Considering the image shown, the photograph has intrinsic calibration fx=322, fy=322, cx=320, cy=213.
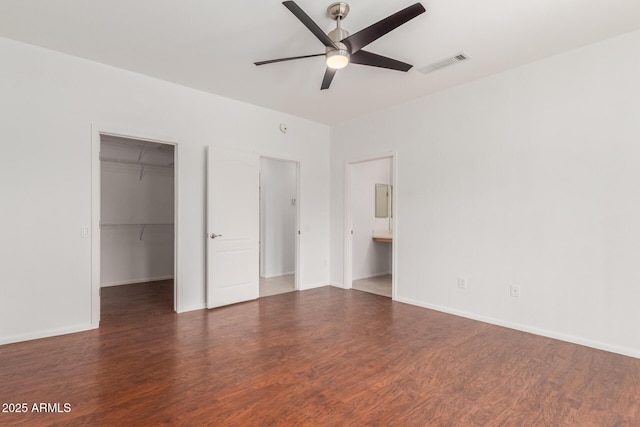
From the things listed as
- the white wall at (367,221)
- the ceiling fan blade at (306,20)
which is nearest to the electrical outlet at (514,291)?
the white wall at (367,221)

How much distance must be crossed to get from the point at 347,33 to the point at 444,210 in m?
2.48

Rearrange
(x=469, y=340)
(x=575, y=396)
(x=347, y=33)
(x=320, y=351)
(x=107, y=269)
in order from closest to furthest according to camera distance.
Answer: (x=575, y=396) → (x=347, y=33) → (x=320, y=351) → (x=469, y=340) → (x=107, y=269)

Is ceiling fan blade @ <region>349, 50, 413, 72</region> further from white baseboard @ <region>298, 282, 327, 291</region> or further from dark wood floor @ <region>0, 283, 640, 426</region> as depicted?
white baseboard @ <region>298, 282, 327, 291</region>

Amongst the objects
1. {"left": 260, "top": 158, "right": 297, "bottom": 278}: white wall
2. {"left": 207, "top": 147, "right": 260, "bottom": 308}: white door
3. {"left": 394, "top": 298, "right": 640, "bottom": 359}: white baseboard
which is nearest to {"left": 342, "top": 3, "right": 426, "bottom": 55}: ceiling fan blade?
{"left": 207, "top": 147, "right": 260, "bottom": 308}: white door

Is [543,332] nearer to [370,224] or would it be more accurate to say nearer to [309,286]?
[309,286]

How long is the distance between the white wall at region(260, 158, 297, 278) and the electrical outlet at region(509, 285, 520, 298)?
13.3 feet

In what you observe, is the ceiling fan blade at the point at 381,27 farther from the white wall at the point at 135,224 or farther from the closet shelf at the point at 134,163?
the white wall at the point at 135,224

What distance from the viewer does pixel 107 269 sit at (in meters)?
5.59

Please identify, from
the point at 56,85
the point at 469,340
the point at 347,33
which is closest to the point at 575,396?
the point at 469,340

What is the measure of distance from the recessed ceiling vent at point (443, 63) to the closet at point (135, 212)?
4030mm

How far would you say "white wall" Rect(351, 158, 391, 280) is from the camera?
593 cm

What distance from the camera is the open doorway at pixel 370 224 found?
5793mm

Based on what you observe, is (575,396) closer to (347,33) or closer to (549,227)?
(549,227)

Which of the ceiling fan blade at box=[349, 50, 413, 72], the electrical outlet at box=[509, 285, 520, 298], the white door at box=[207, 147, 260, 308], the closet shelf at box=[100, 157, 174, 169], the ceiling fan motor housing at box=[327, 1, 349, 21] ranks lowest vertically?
the electrical outlet at box=[509, 285, 520, 298]
